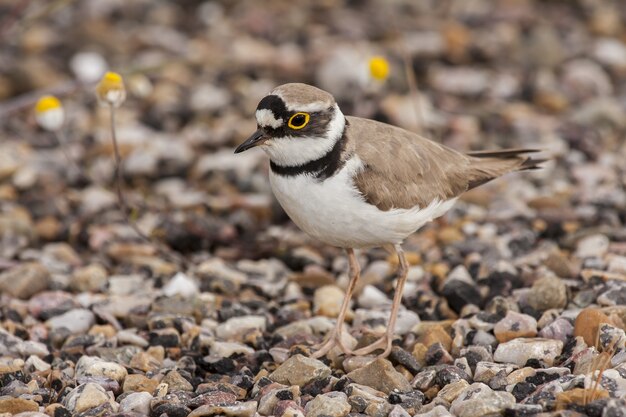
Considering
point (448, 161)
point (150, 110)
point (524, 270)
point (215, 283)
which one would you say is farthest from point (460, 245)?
point (150, 110)

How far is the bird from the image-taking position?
457 cm

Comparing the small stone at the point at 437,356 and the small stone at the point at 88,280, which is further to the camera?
the small stone at the point at 88,280

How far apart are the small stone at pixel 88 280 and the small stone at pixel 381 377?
201cm

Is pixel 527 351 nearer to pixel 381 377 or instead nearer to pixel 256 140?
pixel 381 377

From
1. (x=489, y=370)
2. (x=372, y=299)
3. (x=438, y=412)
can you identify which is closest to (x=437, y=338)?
(x=489, y=370)

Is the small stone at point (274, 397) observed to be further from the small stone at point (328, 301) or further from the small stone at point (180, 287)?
the small stone at point (180, 287)

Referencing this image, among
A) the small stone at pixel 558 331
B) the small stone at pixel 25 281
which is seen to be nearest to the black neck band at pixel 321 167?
the small stone at pixel 558 331

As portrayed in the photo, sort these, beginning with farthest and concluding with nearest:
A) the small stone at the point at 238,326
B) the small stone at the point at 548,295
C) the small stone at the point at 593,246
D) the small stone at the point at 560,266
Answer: the small stone at the point at 593,246 < the small stone at the point at 560,266 < the small stone at the point at 238,326 < the small stone at the point at 548,295

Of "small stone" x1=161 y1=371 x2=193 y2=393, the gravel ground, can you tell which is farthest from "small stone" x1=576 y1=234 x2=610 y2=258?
"small stone" x1=161 y1=371 x2=193 y2=393

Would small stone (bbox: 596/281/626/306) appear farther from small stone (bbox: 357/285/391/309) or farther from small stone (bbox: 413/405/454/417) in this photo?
small stone (bbox: 413/405/454/417)

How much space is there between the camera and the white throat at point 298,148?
4.58 metres

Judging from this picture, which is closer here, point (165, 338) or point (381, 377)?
point (381, 377)

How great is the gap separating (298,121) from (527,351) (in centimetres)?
155

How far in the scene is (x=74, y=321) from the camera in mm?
5266
